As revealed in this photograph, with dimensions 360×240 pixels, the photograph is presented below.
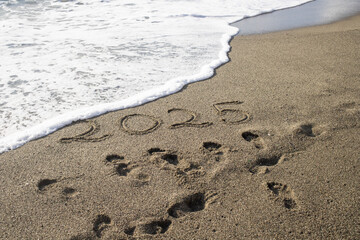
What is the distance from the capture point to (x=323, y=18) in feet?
25.7

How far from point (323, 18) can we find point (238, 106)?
5.46 m

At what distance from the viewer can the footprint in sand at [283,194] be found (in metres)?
2.29

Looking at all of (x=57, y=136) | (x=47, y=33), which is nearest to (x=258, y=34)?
(x=47, y=33)

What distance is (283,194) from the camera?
238 cm

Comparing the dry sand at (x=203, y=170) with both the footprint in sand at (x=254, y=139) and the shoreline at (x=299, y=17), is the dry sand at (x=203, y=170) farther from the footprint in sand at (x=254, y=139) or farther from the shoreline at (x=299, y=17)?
the shoreline at (x=299, y=17)

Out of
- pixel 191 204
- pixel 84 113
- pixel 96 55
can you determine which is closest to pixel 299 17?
pixel 96 55

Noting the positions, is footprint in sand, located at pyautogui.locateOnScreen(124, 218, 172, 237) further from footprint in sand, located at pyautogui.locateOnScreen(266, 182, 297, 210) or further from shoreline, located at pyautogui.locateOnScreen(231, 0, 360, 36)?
shoreline, located at pyautogui.locateOnScreen(231, 0, 360, 36)

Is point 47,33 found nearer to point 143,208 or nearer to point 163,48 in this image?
point 163,48

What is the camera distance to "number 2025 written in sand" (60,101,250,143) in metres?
3.11

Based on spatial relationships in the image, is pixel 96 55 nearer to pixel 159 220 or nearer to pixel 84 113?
pixel 84 113

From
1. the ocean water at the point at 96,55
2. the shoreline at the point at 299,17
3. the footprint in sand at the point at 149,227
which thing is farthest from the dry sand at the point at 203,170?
the shoreline at the point at 299,17

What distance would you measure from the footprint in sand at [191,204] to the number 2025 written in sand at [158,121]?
0.96m

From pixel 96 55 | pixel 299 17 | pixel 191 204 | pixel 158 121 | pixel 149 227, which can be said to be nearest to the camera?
pixel 149 227

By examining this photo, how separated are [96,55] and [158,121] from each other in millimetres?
2460
